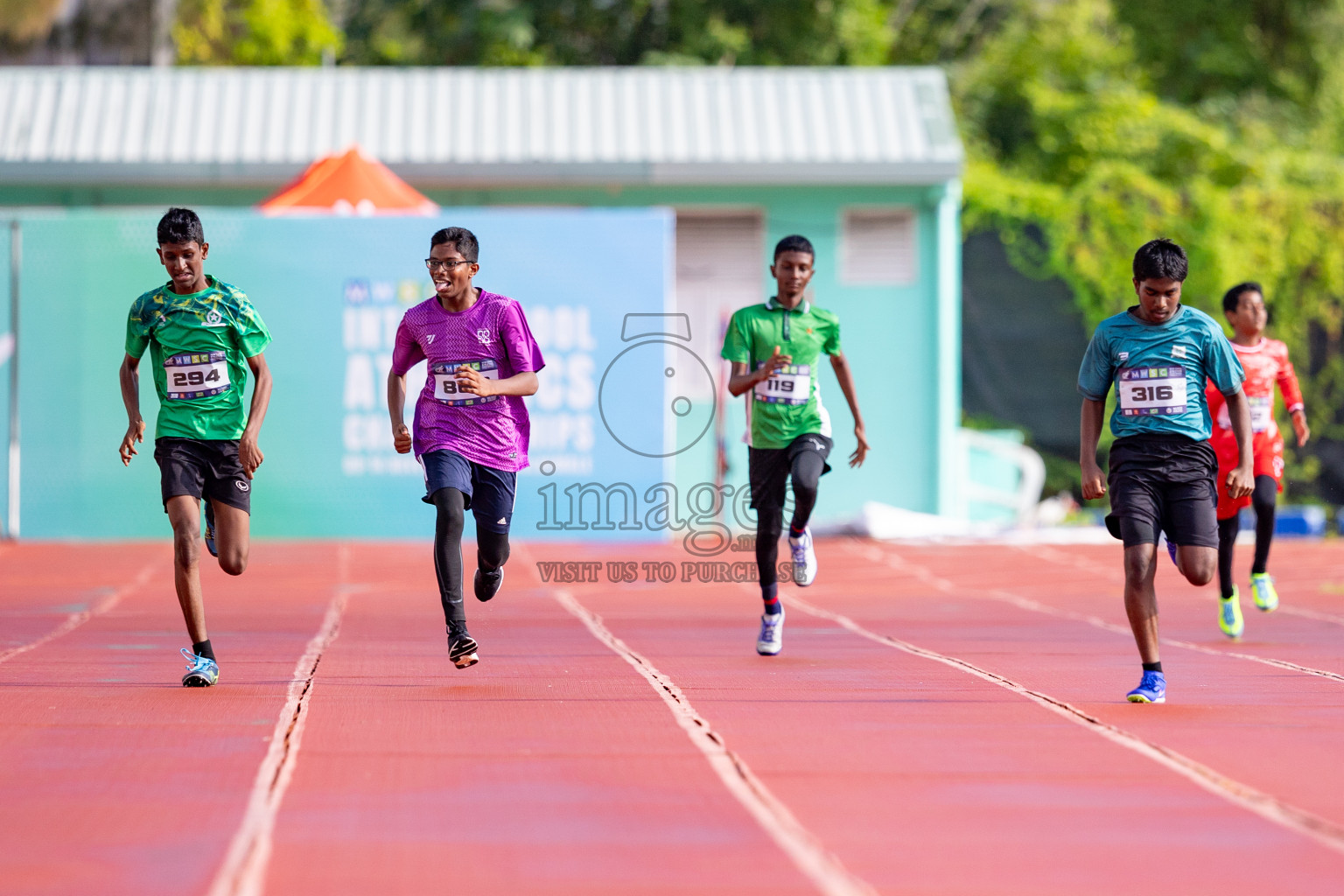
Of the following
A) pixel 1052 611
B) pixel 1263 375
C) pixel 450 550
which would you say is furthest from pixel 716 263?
pixel 450 550

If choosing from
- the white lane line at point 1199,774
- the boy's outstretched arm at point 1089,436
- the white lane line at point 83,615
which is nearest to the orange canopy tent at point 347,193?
the white lane line at point 83,615

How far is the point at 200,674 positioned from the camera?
6.90 meters

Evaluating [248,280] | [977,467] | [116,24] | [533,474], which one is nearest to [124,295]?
[248,280]

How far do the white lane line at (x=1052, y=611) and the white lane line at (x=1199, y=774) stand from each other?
4.77 feet

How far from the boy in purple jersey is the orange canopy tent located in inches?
345

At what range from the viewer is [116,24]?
33.2 metres

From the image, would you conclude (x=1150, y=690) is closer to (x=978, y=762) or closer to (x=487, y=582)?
(x=978, y=762)

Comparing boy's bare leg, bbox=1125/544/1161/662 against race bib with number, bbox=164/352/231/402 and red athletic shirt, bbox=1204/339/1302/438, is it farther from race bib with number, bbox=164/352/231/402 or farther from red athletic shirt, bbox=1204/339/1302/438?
race bib with number, bbox=164/352/231/402

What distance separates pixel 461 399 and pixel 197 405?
1100mm

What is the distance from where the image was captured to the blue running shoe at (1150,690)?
655 centimetres

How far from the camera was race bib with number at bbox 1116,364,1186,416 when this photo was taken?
654 cm

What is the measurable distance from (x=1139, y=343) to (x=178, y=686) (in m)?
4.15

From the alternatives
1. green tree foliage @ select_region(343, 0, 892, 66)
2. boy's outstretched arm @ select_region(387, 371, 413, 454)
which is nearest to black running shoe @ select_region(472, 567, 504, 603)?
boy's outstretched arm @ select_region(387, 371, 413, 454)

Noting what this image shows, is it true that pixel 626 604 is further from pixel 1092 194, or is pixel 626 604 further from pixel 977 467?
pixel 1092 194
